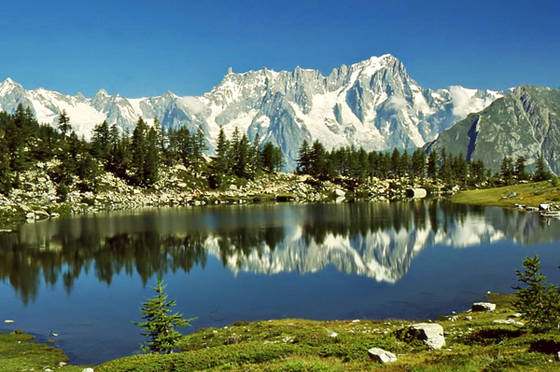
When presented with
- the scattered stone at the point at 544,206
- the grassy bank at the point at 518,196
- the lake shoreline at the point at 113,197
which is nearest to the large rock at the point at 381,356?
the lake shoreline at the point at 113,197

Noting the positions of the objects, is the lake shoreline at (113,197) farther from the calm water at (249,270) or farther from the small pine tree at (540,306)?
the small pine tree at (540,306)

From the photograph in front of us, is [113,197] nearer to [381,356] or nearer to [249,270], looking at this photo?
[249,270]

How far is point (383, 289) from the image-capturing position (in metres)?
47.9

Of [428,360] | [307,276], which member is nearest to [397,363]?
[428,360]

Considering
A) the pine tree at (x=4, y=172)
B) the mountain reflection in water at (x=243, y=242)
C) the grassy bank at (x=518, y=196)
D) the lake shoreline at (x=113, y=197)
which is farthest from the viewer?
the grassy bank at (x=518, y=196)

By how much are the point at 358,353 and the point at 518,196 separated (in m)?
A: 157

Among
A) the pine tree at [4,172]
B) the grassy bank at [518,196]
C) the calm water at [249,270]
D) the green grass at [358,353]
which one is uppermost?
the pine tree at [4,172]

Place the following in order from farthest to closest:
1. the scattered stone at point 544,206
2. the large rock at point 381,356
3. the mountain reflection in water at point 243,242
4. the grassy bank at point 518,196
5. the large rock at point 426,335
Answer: the grassy bank at point 518,196
the scattered stone at point 544,206
the mountain reflection in water at point 243,242
the large rock at point 426,335
the large rock at point 381,356

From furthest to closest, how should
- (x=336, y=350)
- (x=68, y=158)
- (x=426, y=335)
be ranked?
(x=68, y=158) → (x=426, y=335) → (x=336, y=350)

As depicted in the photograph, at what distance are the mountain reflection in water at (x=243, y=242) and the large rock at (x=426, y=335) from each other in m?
28.4

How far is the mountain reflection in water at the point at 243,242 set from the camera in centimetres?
5934

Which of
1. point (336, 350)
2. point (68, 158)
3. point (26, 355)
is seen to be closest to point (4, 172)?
point (68, 158)

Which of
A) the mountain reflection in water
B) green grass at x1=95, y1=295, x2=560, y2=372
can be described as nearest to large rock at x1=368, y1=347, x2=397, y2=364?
green grass at x1=95, y1=295, x2=560, y2=372

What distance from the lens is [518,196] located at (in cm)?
15038
